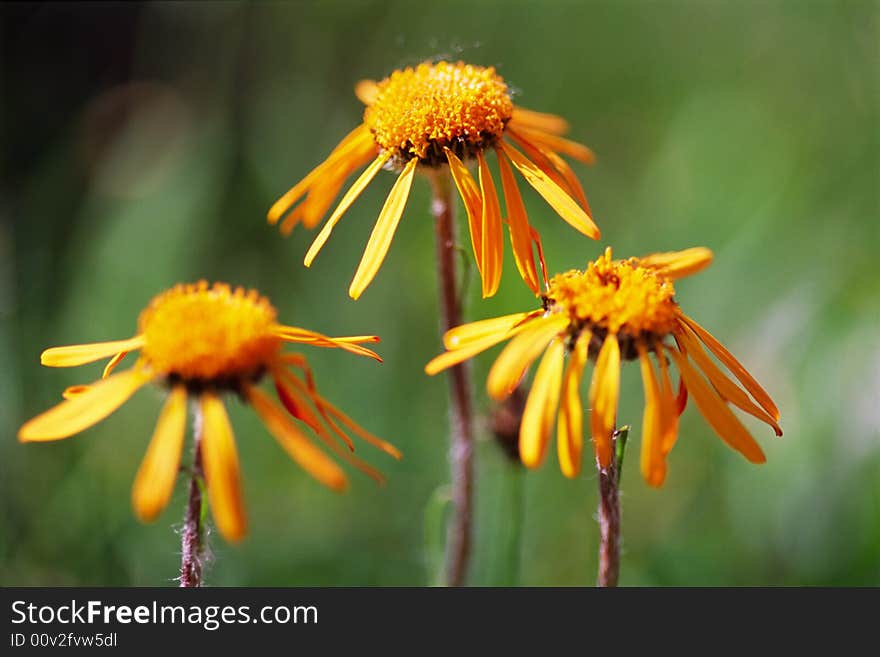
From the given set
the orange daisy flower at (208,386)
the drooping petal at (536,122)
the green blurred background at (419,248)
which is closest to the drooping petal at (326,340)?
the orange daisy flower at (208,386)

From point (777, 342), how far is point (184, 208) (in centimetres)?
246

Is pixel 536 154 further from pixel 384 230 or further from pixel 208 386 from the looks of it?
pixel 208 386

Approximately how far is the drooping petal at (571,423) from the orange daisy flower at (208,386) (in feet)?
0.98

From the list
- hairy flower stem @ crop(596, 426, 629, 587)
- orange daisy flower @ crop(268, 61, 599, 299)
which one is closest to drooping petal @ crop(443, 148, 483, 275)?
orange daisy flower @ crop(268, 61, 599, 299)

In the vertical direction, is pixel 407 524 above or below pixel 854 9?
below

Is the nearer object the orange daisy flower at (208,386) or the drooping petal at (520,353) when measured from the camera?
the orange daisy flower at (208,386)

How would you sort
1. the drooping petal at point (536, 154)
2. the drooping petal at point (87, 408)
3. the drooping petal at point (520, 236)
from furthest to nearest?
the drooping petal at point (536, 154), the drooping petal at point (520, 236), the drooping petal at point (87, 408)

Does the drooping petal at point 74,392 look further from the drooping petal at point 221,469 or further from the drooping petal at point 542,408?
the drooping petal at point 542,408

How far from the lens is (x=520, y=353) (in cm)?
181

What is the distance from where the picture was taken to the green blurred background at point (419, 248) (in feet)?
10.6

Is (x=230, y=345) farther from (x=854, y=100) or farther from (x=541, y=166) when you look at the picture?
(x=854, y=100)

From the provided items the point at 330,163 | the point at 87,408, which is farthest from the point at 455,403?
the point at 87,408
